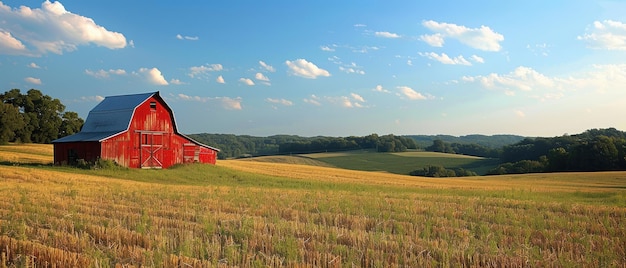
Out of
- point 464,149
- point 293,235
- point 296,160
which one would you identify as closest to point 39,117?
point 296,160

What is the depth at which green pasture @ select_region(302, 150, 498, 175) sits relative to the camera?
327ft

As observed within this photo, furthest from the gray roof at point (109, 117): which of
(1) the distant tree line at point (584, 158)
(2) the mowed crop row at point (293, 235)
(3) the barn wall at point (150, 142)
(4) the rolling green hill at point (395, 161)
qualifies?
(1) the distant tree line at point (584, 158)

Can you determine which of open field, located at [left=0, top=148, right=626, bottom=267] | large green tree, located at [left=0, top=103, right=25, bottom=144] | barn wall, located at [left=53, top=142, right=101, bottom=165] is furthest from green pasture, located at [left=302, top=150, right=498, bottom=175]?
open field, located at [left=0, top=148, right=626, bottom=267]

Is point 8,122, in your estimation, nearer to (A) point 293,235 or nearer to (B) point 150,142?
(B) point 150,142

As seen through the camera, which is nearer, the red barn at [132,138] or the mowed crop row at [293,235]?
the mowed crop row at [293,235]

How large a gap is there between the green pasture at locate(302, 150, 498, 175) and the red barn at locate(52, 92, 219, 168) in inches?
2181

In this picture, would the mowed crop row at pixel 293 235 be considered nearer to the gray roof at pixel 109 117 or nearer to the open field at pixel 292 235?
the open field at pixel 292 235

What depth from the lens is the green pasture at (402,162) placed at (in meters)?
99.8

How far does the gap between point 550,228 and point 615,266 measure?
498 centimetres

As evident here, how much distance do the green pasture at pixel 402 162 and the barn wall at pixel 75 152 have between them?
62.5 metres

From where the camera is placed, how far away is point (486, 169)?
10369 centimetres

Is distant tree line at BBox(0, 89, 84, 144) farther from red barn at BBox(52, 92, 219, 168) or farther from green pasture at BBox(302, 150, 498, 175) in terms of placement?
green pasture at BBox(302, 150, 498, 175)

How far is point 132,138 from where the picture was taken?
146ft

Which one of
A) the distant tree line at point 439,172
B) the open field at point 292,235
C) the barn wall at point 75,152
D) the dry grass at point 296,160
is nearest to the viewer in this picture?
the open field at point 292,235
